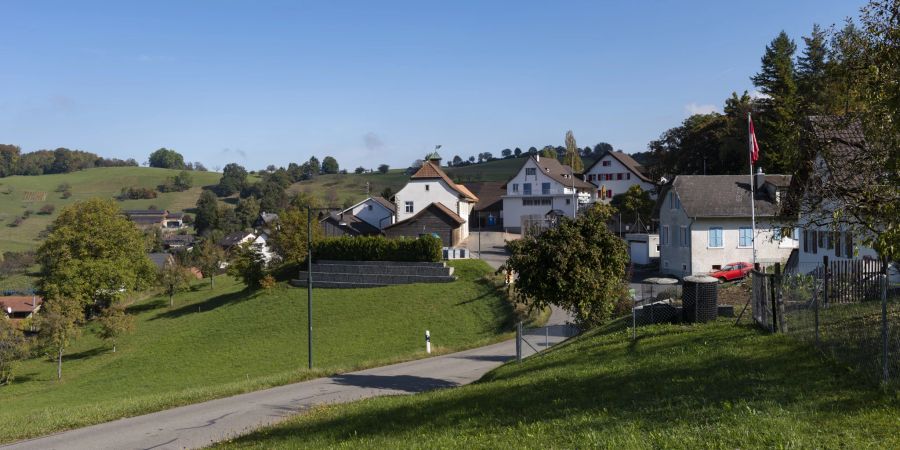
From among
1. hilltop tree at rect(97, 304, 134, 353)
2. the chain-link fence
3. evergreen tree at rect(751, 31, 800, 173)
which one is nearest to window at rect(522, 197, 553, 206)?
evergreen tree at rect(751, 31, 800, 173)

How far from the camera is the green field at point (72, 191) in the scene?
437 ft

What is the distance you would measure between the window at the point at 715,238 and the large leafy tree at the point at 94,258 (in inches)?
1836

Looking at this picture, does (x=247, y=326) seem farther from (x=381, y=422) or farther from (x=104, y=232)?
(x=381, y=422)

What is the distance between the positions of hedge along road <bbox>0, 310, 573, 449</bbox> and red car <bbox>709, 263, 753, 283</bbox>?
611 inches

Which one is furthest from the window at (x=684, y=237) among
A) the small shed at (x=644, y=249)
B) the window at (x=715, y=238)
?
the small shed at (x=644, y=249)

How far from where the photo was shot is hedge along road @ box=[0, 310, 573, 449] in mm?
15758

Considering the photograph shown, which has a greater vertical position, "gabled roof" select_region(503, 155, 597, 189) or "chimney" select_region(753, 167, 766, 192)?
"gabled roof" select_region(503, 155, 597, 189)

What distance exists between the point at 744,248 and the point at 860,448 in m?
37.4

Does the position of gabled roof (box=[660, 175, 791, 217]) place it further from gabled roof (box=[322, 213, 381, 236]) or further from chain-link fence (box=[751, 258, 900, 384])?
gabled roof (box=[322, 213, 381, 236])

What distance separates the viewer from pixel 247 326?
4416cm

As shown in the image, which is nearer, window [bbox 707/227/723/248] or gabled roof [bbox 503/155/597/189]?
window [bbox 707/227/723/248]

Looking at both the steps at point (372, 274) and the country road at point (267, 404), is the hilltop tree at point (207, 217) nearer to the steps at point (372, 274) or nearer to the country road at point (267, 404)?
the steps at point (372, 274)

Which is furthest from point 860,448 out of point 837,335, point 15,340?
point 15,340

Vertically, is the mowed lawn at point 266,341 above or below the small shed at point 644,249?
below
